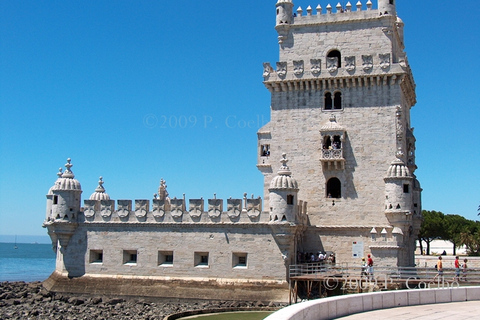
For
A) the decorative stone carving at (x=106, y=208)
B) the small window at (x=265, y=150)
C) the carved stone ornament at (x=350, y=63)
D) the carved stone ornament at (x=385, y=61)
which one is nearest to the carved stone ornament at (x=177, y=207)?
the decorative stone carving at (x=106, y=208)

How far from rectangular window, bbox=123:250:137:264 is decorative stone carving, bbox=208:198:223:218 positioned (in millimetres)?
5773

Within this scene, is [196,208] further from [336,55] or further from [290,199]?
[336,55]

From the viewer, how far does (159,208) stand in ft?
116

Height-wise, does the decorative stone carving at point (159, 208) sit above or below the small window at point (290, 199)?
below

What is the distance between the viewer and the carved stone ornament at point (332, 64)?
36669 mm

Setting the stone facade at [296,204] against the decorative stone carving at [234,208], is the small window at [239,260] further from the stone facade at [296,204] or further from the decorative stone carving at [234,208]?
the decorative stone carving at [234,208]

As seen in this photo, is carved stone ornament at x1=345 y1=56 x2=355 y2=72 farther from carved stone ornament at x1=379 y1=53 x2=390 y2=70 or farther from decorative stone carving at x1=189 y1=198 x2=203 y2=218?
decorative stone carving at x1=189 y1=198 x2=203 y2=218

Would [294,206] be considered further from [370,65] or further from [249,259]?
[370,65]

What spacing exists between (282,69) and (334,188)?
28.1 feet

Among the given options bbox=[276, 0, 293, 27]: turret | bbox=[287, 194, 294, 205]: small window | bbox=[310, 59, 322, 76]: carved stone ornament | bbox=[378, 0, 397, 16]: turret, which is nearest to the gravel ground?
bbox=[287, 194, 294, 205]: small window

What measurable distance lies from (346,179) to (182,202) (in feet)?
34.3

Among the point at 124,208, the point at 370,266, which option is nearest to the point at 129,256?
the point at 124,208

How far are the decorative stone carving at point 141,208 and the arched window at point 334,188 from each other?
11641mm

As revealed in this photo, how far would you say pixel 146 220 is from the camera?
117ft
